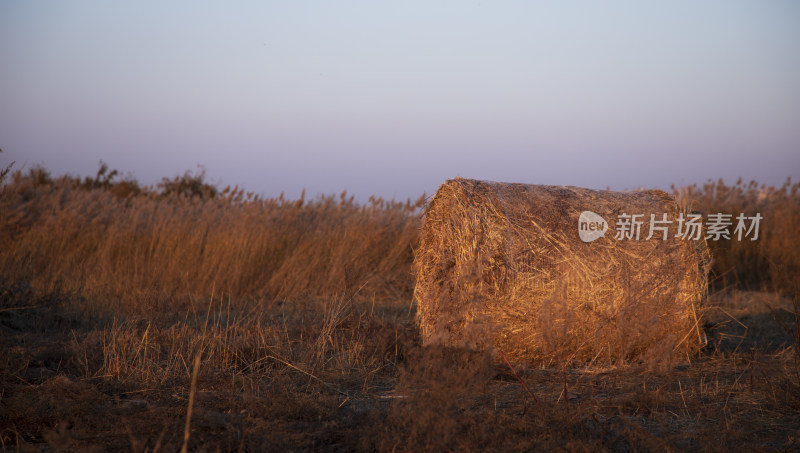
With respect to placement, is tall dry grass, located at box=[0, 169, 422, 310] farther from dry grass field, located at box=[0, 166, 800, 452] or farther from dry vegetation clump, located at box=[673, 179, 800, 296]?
dry vegetation clump, located at box=[673, 179, 800, 296]

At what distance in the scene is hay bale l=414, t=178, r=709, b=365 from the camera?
4438 millimetres

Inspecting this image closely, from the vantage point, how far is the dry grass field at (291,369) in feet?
9.59

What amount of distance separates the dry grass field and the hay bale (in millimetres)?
232

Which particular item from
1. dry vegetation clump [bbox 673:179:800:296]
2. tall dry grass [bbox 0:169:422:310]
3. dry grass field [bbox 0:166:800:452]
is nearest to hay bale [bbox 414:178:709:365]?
dry grass field [bbox 0:166:800:452]

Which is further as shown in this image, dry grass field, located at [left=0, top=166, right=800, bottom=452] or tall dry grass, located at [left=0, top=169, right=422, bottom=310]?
tall dry grass, located at [left=0, top=169, right=422, bottom=310]

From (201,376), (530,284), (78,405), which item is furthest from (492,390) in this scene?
(78,405)

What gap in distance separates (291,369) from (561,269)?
197 centimetres

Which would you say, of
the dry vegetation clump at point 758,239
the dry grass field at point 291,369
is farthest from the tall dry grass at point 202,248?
the dry vegetation clump at point 758,239

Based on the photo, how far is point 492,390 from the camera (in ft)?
12.9

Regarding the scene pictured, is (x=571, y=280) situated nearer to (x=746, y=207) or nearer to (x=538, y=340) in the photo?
(x=538, y=340)

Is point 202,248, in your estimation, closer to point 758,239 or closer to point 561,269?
point 561,269

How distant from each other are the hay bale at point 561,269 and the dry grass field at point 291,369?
0.76ft

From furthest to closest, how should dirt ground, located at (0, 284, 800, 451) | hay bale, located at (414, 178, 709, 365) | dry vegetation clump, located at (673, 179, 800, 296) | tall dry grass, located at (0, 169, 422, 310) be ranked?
dry vegetation clump, located at (673, 179, 800, 296) < tall dry grass, located at (0, 169, 422, 310) < hay bale, located at (414, 178, 709, 365) < dirt ground, located at (0, 284, 800, 451)

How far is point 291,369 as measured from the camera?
4324mm
